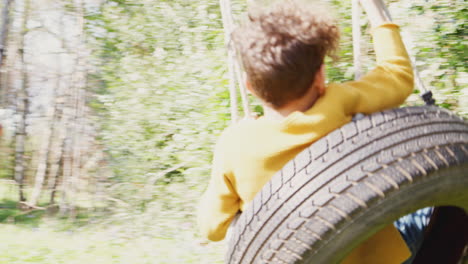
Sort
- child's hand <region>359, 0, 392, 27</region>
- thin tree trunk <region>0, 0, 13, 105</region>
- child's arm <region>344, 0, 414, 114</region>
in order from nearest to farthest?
child's arm <region>344, 0, 414, 114</region>, child's hand <region>359, 0, 392, 27</region>, thin tree trunk <region>0, 0, 13, 105</region>

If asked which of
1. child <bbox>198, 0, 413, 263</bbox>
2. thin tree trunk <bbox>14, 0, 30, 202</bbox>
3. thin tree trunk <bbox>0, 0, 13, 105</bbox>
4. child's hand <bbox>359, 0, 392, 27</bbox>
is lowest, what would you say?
thin tree trunk <bbox>14, 0, 30, 202</bbox>

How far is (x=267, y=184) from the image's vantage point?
160 cm

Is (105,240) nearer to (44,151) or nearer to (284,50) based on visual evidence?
(44,151)

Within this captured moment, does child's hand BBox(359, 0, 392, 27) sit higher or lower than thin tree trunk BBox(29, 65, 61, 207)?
higher

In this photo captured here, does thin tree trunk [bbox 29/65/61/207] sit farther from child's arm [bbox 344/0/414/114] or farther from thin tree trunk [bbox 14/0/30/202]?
child's arm [bbox 344/0/414/114]

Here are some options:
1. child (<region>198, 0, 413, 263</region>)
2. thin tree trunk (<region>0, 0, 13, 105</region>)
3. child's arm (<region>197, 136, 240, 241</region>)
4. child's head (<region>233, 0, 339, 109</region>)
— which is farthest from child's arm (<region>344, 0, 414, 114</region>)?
thin tree trunk (<region>0, 0, 13, 105</region>)

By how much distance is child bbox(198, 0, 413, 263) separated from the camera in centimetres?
159

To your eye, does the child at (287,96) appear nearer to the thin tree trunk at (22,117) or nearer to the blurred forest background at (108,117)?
the blurred forest background at (108,117)

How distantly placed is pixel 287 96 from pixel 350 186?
0.34 m

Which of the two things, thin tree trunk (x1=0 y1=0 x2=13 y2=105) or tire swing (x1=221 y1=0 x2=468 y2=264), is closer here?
tire swing (x1=221 y1=0 x2=468 y2=264)

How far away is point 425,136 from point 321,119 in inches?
13.3

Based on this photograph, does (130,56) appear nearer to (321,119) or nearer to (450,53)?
(450,53)

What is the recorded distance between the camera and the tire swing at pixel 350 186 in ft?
5.05

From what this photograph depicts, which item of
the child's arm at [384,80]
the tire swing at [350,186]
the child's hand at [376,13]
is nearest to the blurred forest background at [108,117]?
the child's hand at [376,13]
